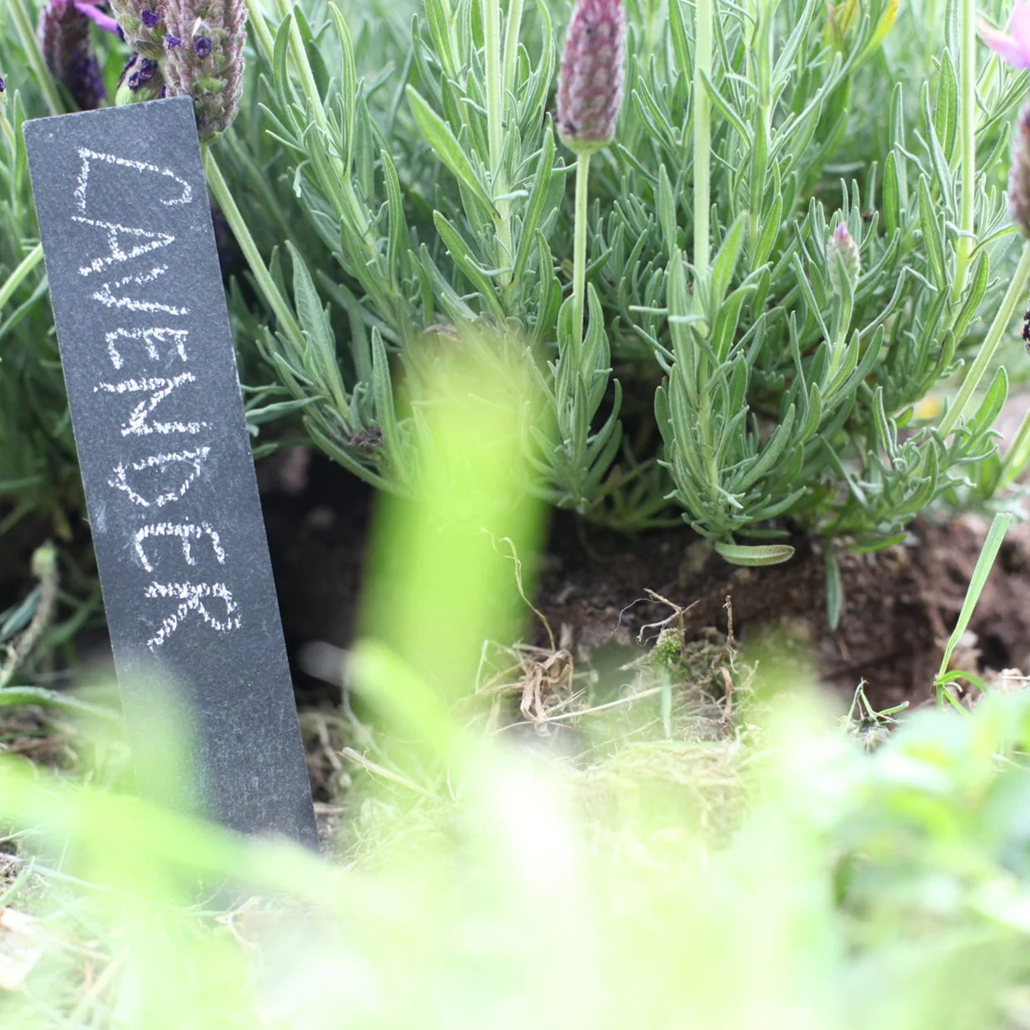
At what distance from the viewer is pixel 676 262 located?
0.92m

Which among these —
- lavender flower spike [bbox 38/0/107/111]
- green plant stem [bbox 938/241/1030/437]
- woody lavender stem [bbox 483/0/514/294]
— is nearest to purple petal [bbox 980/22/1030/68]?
green plant stem [bbox 938/241/1030/437]

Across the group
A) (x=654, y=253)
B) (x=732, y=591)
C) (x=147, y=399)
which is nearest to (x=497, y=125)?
(x=654, y=253)

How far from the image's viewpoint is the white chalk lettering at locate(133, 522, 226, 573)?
1.04 m

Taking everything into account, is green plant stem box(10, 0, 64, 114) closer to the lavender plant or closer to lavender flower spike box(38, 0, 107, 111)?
lavender flower spike box(38, 0, 107, 111)

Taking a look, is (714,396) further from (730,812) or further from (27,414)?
(27,414)

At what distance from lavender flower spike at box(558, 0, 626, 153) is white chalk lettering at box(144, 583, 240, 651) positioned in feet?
1.79

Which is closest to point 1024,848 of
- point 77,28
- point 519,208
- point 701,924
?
point 701,924

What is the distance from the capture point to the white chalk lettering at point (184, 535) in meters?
1.04

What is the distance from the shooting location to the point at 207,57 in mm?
990

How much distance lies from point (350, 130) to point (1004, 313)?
68 cm

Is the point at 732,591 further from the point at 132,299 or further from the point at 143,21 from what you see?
the point at 143,21

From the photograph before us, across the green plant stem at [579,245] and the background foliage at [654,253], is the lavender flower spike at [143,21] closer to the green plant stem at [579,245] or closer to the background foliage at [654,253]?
the background foliage at [654,253]

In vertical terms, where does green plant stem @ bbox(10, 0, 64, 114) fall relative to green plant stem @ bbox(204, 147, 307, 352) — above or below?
above

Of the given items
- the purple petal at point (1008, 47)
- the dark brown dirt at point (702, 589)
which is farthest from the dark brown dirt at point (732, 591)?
the purple petal at point (1008, 47)
